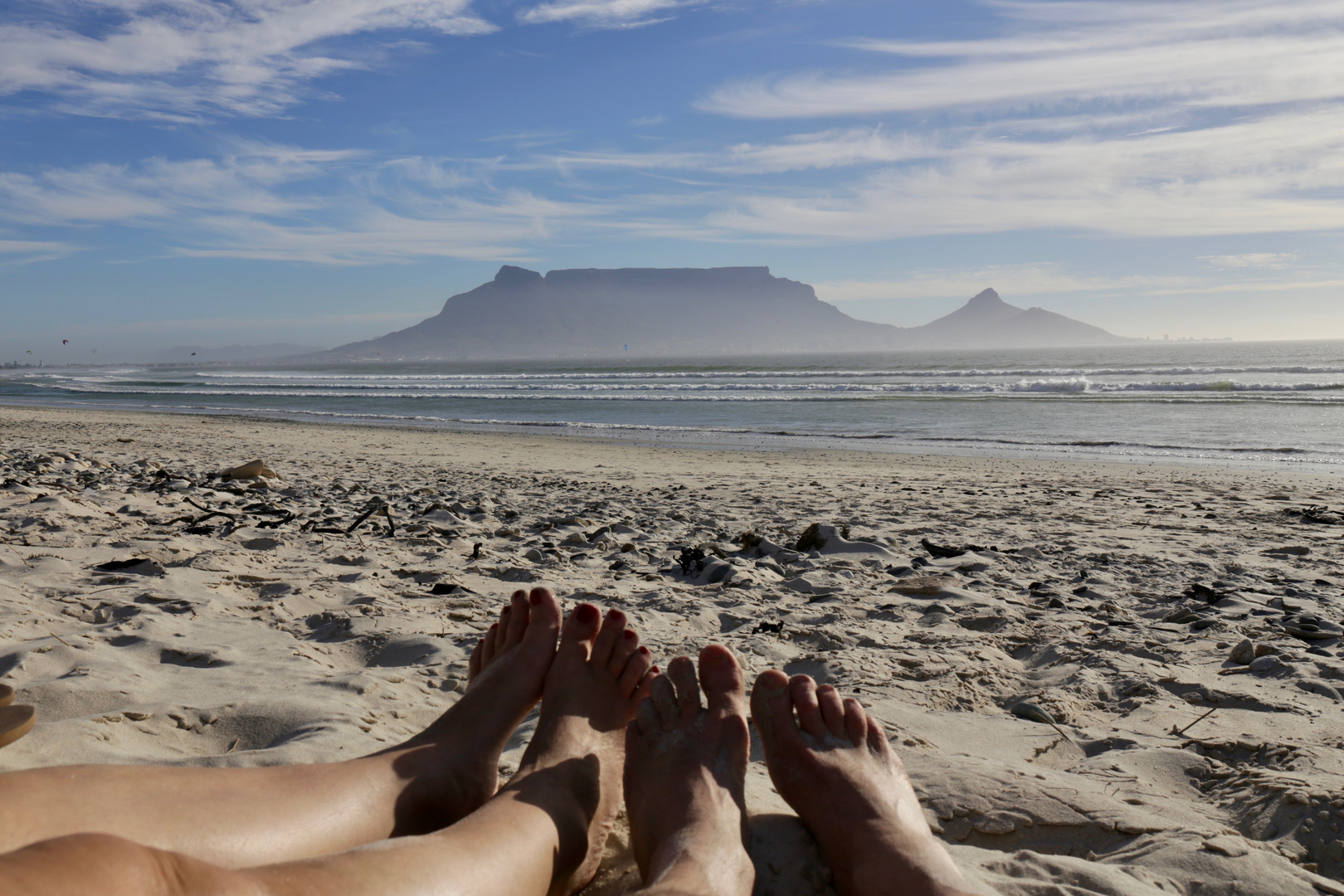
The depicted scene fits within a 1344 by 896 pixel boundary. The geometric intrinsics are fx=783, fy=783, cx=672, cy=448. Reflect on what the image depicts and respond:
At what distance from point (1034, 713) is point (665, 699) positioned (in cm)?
97

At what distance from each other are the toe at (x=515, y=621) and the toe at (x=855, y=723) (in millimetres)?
880

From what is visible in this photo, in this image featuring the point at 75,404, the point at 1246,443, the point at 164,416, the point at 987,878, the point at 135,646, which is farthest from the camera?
the point at 75,404

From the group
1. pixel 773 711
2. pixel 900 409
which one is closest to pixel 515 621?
pixel 773 711

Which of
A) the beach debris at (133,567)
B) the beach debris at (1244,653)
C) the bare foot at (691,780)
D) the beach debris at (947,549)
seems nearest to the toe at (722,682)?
the bare foot at (691,780)

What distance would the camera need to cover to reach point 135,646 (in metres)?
2.22

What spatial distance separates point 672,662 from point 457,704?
509 mm

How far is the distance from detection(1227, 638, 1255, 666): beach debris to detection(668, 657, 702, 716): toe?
1.66 m

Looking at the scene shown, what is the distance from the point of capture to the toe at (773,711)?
1.76 metres

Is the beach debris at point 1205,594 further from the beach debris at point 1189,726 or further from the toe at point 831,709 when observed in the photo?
the toe at point 831,709

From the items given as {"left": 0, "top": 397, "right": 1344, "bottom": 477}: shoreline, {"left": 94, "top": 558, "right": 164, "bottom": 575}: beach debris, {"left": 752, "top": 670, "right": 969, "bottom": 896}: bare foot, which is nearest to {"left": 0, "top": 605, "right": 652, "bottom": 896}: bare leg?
{"left": 752, "top": 670, "right": 969, "bottom": 896}: bare foot

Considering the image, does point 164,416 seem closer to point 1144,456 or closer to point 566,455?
point 566,455

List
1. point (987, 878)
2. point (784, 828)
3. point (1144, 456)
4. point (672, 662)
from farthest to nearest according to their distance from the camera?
point (1144, 456), point (672, 662), point (784, 828), point (987, 878)

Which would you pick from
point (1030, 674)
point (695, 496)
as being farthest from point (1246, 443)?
point (1030, 674)

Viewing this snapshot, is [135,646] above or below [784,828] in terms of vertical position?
above
